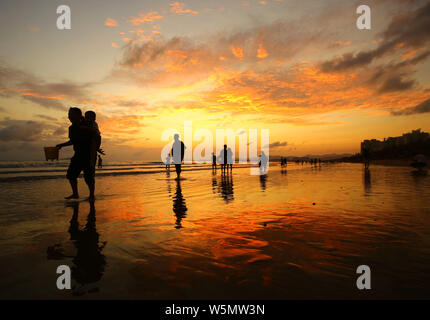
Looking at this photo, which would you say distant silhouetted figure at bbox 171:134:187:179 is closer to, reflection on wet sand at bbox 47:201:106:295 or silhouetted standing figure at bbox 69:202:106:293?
silhouetted standing figure at bbox 69:202:106:293

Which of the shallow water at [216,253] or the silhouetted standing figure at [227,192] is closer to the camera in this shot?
the shallow water at [216,253]

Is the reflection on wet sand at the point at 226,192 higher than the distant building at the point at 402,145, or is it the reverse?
the distant building at the point at 402,145

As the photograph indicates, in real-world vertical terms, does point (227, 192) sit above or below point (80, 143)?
below

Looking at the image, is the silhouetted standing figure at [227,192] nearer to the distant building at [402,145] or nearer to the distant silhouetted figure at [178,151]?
the distant silhouetted figure at [178,151]

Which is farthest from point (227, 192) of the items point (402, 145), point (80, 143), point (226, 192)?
point (402, 145)

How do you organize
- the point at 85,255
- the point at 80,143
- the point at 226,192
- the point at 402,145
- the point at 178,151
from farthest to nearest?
the point at 402,145, the point at 178,151, the point at 226,192, the point at 80,143, the point at 85,255

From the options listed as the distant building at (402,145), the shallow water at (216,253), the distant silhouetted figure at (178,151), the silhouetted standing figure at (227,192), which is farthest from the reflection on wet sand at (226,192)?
the distant building at (402,145)

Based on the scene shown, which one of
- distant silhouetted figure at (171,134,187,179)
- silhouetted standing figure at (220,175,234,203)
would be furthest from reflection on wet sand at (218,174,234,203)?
distant silhouetted figure at (171,134,187,179)

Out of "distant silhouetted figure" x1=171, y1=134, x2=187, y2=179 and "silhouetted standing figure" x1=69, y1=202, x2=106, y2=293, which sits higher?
"distant silhouetted figure" x1=171, y1=134, x2=187, y2=179

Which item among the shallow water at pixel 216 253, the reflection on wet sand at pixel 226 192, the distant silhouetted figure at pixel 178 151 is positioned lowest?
the reflection on wet sand at pixel 226 192

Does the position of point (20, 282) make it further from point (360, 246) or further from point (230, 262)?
point (360, 246)

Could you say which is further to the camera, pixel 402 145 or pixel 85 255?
pixel 402 145

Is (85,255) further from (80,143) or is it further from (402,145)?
(402,145)

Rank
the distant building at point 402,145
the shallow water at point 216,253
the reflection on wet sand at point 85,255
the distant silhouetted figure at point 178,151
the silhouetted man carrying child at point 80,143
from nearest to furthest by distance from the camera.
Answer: the shallow water at point 216,253 < the reflection on wet sand at point 85,255 < the silhouetted man carrying child at point 80,143 < the distant silhouetted figure at point 178,151 < the distant building at point 402,145
